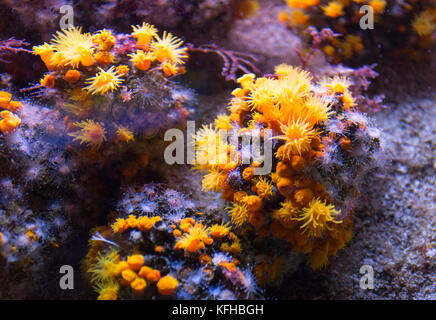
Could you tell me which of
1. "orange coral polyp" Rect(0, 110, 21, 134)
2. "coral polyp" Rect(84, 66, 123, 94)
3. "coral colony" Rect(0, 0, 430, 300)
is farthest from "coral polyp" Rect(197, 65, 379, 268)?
"orange coral polyp" Rect(0, 110, 21, 134)

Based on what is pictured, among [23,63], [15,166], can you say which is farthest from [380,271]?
[23,63]

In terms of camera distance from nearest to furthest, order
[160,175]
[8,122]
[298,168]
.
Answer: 1. [298,168]
2. [8,122]
3. [160,175]

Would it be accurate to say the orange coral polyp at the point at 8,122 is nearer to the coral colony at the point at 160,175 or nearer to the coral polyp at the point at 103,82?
the coral colony at the point at 160,175

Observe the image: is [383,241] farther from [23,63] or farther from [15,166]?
[23,63]

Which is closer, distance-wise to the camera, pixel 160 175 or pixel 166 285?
pixel 166 285

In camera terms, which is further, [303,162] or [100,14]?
[100,14]

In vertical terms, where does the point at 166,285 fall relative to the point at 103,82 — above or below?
below

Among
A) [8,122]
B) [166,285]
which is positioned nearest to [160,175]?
[166,285]

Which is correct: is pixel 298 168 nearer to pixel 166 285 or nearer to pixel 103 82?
pixel 166 285
